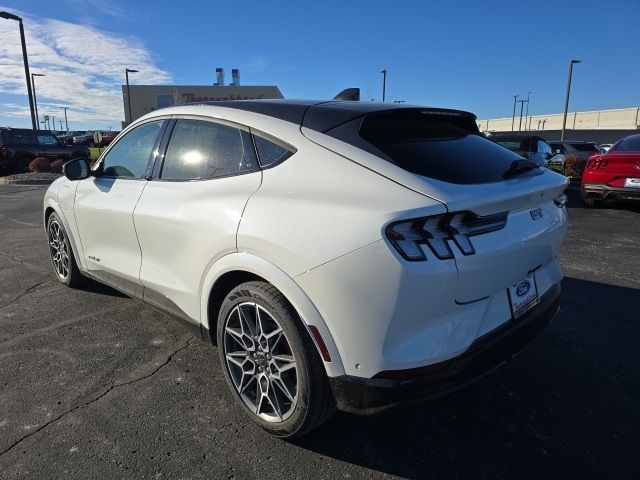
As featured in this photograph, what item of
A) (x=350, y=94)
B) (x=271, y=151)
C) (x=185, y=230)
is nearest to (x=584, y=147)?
(x=350, y=94)

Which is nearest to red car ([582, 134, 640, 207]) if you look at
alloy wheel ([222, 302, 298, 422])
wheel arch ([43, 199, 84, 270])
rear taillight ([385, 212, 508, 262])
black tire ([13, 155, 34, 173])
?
rear taillight ([385, 212, 508, 262])

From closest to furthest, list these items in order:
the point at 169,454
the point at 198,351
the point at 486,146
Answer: the point at 169,454, the point at 486,146, the point at 198,351

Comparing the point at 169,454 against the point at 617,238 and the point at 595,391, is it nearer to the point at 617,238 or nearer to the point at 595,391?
the point at 595,391

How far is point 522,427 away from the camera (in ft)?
8.50

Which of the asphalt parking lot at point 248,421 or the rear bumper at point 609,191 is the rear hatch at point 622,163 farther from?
the asphalt parking lot at point 248,421

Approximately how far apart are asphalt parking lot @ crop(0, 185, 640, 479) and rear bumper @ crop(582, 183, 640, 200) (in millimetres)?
5148

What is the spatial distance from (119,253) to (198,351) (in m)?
0.94

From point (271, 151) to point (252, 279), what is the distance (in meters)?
0.68

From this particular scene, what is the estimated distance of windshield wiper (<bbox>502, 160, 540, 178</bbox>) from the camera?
8.34ft

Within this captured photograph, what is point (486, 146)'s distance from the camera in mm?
2828

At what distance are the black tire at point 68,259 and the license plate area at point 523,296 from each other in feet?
12.7

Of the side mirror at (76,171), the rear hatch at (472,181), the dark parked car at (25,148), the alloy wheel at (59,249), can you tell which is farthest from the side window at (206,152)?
the dark parked car at (25,148)

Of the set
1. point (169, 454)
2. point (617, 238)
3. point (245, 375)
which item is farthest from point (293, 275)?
point (617, 238)

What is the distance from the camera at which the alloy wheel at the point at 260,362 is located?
239cm
